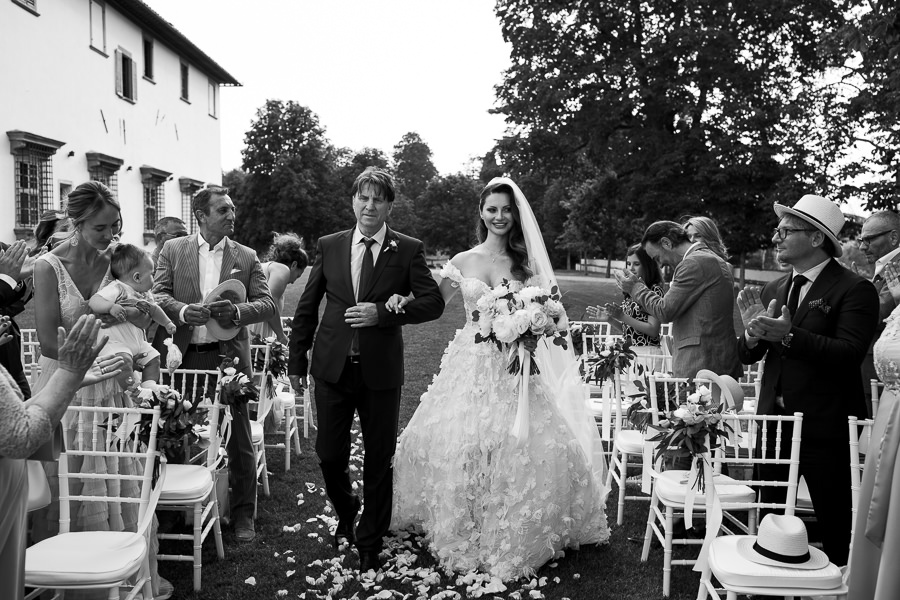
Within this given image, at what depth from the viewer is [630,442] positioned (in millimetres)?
5535

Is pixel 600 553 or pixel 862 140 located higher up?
pixel 862 140

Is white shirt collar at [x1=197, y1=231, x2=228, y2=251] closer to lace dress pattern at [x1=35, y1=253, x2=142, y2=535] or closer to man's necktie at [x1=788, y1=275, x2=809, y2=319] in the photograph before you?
lace dress pattern at [x1=35, y1=253, x2=142, y2=535]

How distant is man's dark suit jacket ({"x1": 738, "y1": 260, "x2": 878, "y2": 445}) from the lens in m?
3.85

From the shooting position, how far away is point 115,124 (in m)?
21.4

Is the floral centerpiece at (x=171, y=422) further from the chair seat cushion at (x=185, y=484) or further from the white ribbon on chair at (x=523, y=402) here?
the white ribbon on chair at (x=523, y=402)

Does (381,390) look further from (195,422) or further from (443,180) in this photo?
(443,180)

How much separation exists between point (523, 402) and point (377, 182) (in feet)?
5.57

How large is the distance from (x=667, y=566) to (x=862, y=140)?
50.5ft

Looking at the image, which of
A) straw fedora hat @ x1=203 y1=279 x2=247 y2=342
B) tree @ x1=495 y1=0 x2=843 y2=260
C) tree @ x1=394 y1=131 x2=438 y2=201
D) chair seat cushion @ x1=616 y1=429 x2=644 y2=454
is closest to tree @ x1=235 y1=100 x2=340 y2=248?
tree @ x1=495 y1=0 x2=843 y2=260

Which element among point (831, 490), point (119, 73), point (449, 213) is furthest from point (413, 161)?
point (831, 490)

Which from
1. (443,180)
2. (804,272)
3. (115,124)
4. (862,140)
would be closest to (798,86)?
(862,140)

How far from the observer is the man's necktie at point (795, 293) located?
Result: 13.7 feet

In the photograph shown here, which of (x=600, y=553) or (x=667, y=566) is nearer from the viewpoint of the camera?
(x=667, y=566)

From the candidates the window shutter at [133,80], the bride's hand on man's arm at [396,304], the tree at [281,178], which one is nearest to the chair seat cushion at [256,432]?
the bride's hand on man's arm at [396,304]
